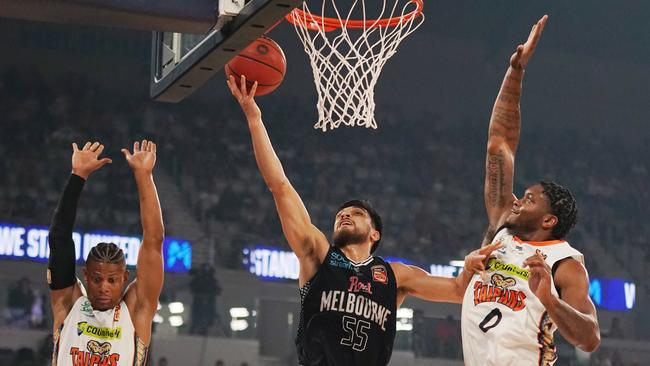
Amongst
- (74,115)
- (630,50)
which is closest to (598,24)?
(630,50)

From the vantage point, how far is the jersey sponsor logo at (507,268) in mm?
3242

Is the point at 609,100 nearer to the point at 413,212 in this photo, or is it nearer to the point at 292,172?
the point at 413,212

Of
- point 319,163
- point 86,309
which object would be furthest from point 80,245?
point 86,309

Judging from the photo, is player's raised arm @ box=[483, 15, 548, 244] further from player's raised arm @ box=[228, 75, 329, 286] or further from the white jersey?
player's raised arm @ box=[228, 75, 329, 286]

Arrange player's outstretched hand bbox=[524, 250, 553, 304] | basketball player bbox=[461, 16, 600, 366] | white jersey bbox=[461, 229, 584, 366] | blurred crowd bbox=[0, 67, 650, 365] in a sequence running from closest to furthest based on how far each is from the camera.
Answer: player's outstretched hand bbox=[524, 250, 553, 304] < basketball player bbox=[461, 16, 600, 366] < white jersey bbox=[461, 229, 584, 366] < blurred crowd bbox=[0, 67, 650, 365]

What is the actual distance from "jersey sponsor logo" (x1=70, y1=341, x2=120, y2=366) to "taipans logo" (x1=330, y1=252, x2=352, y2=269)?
0.91 m

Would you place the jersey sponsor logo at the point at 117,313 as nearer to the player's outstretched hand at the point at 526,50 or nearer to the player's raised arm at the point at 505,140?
the player's raised arm at the point at 505,140

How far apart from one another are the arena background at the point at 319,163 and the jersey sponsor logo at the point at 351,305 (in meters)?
7.20

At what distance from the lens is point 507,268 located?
328 centimetres

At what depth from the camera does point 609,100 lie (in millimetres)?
16844

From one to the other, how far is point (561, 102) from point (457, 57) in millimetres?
2126

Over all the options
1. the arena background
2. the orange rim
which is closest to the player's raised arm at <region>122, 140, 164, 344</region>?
the orange rim

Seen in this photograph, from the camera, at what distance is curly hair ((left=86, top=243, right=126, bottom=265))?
344 centimetres

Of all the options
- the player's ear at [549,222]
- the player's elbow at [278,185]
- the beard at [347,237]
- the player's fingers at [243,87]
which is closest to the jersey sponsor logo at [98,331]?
the player's elbow at [278,185]
